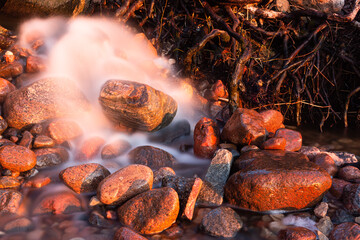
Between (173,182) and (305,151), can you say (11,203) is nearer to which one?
(173,182)

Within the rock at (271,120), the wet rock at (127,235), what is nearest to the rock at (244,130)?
the rock at (271,120)

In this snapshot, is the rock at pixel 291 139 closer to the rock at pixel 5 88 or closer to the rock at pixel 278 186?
the rock at pixel 278 186

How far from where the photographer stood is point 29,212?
107 inches

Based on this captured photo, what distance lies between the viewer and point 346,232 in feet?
7.96

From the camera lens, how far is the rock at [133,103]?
376 centimetres

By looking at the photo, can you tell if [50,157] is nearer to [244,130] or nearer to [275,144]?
[244,130]

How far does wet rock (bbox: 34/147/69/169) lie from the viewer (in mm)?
3398

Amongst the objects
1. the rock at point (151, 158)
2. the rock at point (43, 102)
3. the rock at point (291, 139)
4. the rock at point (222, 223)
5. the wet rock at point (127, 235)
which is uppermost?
the rock at point (43, 102)

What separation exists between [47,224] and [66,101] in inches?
78.4

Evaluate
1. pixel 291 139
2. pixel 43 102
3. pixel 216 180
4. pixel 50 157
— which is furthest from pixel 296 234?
pixel 43 102

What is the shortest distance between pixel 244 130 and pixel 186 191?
1295mm

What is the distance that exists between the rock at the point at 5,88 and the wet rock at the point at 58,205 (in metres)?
1.87

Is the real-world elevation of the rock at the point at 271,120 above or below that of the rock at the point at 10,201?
above

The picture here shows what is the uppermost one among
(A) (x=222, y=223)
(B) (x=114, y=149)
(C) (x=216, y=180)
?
(B) (x=114, y=149)
